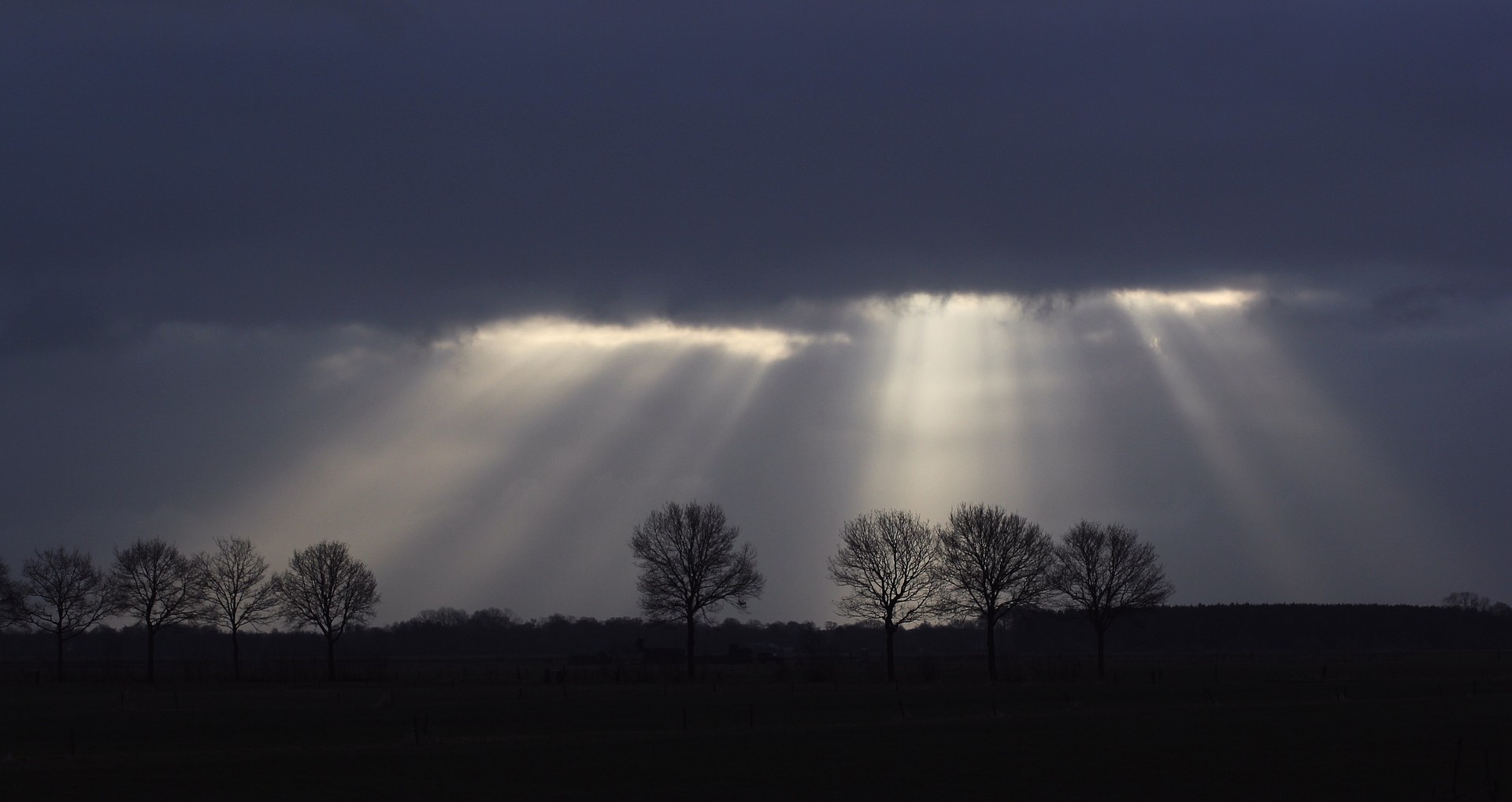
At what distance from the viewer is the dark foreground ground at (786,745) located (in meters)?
27.1

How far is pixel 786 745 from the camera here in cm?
3694

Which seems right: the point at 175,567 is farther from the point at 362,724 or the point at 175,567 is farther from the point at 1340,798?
the point at 1340,798

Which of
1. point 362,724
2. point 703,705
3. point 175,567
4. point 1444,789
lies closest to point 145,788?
point 362,724

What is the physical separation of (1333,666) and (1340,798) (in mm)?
84257

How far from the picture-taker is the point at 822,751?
34.9 metres

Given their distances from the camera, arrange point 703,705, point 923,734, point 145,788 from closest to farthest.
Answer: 1. point 145,788
2. point 923,734
3. point 703,705

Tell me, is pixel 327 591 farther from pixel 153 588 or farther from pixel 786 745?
pixel 786 745

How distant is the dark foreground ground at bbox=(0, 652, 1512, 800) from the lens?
88.8ft

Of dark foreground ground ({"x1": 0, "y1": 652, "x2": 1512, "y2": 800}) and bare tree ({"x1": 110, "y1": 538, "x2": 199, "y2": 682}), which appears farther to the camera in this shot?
bare tree ({"x1": 110, "y1": 538, "x2": 199, "y2": 682})

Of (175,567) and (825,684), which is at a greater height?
(175,567)

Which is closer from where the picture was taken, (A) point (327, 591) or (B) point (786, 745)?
(B) point (786, 745)

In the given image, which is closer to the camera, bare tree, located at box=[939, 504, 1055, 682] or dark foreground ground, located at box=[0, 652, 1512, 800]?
dark foreground ground, located at box=[0, 652, 1512, 800]

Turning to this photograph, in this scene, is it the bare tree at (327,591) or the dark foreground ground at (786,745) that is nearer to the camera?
the dark foreground ground at (786,745)

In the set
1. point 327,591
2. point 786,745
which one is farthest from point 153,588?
point 786,745
